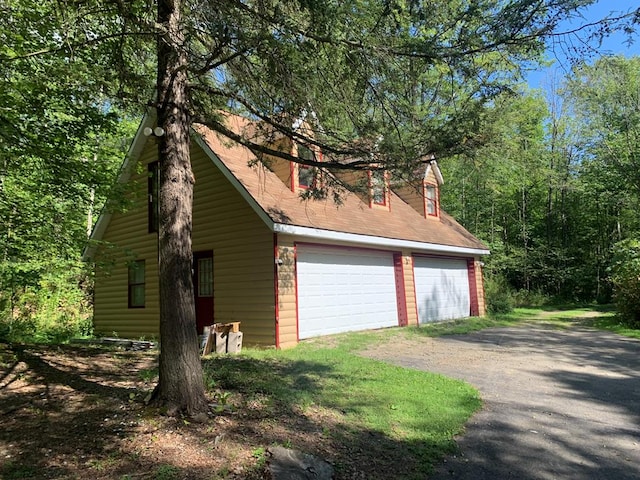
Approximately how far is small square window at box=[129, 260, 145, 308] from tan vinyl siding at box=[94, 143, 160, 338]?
19 centimetres

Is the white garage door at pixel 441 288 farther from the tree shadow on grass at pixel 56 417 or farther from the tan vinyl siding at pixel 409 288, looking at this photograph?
the tree shadow on grass at pixel 56 417

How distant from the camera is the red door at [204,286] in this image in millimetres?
11266

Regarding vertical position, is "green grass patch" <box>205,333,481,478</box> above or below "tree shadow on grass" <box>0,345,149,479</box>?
below

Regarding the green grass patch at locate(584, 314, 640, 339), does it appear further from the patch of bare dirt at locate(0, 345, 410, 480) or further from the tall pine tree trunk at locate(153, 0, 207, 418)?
the tall pine tree trunk at locate(153, 0, 207, 418)

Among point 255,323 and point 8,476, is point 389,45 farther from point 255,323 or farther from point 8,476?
point 255,323

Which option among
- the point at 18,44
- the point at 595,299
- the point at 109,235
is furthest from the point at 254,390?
the point at 595,299

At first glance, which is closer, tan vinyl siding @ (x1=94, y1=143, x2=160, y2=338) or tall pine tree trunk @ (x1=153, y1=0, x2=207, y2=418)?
tall pine tree trunk @ (x1=153, y1=0, x2=207, y2=418)

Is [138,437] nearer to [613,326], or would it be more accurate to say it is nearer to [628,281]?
[613,326]

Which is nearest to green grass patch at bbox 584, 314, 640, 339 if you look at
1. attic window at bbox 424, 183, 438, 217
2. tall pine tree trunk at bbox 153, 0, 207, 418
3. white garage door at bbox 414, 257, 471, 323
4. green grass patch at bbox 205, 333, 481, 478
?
white garage door at bbox 414, 257, 471, 323

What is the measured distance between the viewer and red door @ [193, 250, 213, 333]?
1127 centimetres

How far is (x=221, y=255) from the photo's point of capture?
35.7 ft

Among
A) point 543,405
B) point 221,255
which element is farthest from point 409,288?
point 543,405

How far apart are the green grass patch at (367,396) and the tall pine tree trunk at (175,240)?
1117 millimetres

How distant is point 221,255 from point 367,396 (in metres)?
6.14
